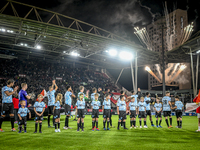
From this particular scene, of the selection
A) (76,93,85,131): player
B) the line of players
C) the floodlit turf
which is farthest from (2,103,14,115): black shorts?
(76,93,85,131): player

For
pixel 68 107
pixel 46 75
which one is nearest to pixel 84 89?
pixel 46 75

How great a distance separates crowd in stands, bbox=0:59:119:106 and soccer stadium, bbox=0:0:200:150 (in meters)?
0.15

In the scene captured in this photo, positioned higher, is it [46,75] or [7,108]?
[46,75]

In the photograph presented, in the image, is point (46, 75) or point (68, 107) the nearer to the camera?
point (68, 107)

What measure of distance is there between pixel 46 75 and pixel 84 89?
762cm

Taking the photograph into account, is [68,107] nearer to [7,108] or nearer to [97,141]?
[7,108]

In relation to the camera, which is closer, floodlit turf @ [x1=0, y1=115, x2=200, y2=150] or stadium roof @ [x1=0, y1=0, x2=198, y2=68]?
floodlit turf @ [x1=0, y1=115, x2=200, y2=150]

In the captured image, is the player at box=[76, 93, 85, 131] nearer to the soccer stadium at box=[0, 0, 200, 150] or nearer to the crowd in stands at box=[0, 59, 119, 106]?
the soccer stadium at box=[0, 0, 200, 150]

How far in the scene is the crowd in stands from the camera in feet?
90.2

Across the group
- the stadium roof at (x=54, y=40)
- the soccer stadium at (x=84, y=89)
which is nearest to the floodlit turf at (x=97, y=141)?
the soccer stadium at (x=84, y=89)

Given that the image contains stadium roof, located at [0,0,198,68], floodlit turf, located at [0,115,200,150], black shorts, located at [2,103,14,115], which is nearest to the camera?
floodlit turf, located at [0,115,200,150]

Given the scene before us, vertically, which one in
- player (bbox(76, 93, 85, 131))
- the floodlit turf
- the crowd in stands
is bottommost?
the floodlit turf

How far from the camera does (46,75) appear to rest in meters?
32.1

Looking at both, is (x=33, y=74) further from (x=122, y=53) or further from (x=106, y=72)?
(x=106, y=72)
